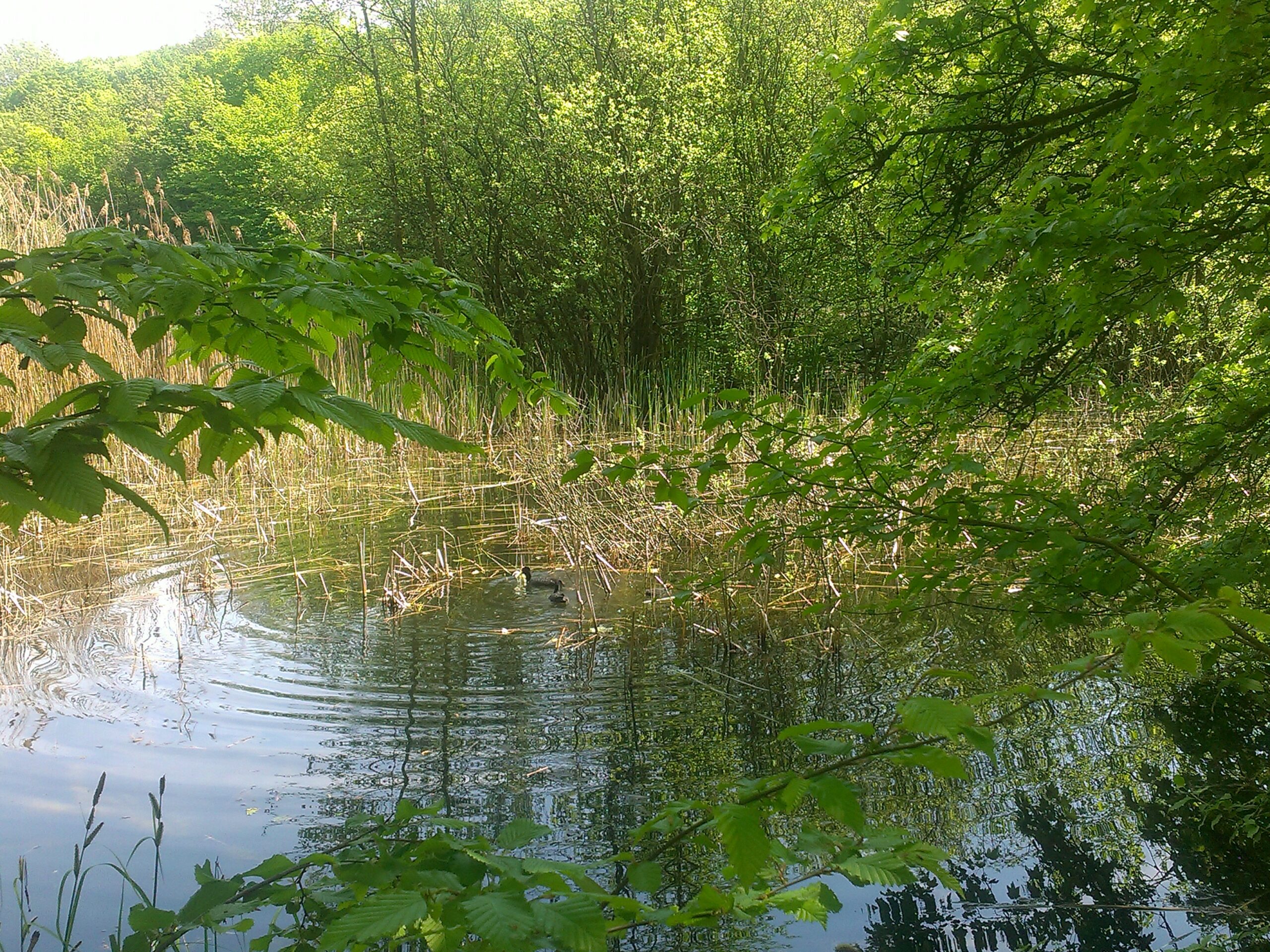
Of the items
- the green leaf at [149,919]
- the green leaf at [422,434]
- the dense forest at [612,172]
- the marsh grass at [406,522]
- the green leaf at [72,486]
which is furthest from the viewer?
the dense forest at [612,172]

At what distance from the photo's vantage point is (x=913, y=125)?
4133 mm

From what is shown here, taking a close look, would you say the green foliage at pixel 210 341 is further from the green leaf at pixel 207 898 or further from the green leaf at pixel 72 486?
the green leaf at pixel 207 898

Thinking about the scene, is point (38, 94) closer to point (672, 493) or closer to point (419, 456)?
point (419, 456)

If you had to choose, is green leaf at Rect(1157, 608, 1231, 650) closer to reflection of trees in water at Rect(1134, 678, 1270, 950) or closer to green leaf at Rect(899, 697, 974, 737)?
green leaf at Rect(899, 697, 974, 737)

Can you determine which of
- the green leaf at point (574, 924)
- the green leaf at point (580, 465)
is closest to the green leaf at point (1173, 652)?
the green leaf at point (574, 924)

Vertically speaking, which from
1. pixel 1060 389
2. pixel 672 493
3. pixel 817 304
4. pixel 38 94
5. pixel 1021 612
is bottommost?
pixel 1021 612

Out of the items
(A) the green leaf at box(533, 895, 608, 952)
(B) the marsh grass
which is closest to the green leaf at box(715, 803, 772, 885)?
(A) the green leaf at box(533, 895, 608, 952)

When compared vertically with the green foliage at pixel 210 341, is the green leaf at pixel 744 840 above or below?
below

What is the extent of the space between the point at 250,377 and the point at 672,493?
1.49 metres

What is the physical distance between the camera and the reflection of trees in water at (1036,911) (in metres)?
2.64

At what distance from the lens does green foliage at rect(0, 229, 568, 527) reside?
1272mm

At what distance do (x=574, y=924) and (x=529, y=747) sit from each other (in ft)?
8.26

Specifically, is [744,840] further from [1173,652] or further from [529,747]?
[529,747]

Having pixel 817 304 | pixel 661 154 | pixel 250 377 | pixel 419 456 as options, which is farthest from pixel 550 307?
pixel 250 377
